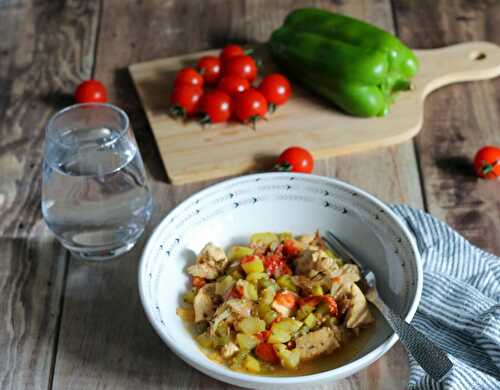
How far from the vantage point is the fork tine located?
1.83m

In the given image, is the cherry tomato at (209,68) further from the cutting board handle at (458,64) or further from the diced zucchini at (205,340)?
the diced zucchini at (205,340)

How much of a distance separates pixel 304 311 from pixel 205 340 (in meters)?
0.21

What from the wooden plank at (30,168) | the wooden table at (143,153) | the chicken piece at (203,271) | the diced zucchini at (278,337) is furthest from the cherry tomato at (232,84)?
the diced zucchini at (278,337)

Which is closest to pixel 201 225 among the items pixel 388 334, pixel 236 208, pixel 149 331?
pixel 236 208

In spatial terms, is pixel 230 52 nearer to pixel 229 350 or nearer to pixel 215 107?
pixel 215 107

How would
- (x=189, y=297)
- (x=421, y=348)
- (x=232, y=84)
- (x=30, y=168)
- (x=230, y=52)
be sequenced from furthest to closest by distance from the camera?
(x=230, y=52) < (x=232, y=84) < (x=30, y=168) < (x=189, y=297) < (x=421, y=348)

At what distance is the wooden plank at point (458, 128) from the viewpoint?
6.79ft

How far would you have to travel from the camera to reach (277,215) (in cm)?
192

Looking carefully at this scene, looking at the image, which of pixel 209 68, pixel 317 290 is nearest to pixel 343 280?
pixel 317 290

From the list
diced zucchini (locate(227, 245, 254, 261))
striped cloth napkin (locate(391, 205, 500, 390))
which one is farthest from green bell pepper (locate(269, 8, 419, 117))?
diced zucchini (locate(227, 245, 254, 261))

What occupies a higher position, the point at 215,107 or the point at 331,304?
the point at 331,304

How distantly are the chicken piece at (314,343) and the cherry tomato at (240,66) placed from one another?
1068 mm

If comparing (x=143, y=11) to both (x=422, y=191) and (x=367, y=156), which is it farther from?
(x=422, y=191)

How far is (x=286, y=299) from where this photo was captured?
167 centimetres
